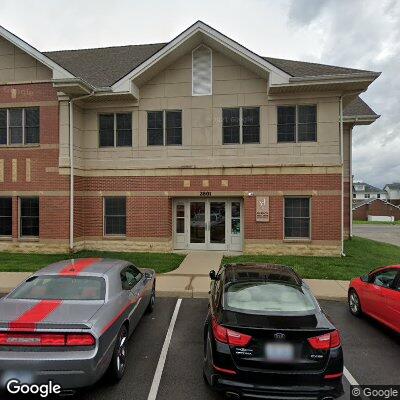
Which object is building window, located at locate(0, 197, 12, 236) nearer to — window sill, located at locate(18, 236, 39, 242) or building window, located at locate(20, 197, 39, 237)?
building window, located at locate(20, 197, 39, 237)

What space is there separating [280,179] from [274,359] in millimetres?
10617

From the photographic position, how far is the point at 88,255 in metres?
13.5

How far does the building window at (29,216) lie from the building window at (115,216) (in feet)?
9.80

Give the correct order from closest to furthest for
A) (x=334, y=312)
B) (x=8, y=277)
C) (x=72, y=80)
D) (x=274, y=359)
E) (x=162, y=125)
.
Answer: (x=274, y=359) < (x=334, y=312) < (x=8, y=277) < (x=72, y=80) < (x=162, y=125)

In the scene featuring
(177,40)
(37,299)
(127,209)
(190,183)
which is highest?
(177,40)

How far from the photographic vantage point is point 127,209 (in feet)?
47.3

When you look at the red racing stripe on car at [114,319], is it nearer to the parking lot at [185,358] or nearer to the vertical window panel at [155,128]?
the parking lot at [185,358]

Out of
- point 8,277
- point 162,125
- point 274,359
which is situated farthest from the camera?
point 162,125

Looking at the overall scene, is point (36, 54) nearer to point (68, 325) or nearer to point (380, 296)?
point (68, 325)

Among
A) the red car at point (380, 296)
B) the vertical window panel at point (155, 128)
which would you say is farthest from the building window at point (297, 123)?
the red car at point (380, 296)

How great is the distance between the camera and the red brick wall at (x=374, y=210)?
7275 centimetres

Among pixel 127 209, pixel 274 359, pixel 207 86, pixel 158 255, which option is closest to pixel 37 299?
pixel 274 359

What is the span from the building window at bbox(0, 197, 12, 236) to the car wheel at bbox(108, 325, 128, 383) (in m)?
12.1

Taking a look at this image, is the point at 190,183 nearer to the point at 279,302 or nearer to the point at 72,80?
the point at 72,80
